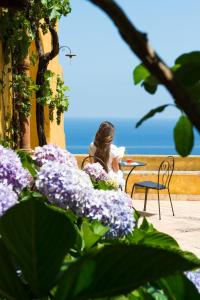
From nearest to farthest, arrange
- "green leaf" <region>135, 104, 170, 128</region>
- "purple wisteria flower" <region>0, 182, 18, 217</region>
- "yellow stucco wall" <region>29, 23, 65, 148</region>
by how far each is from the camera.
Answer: "green leaf" <region>135, 104, 170, 128</region>
"purple wisteria flower" <region>0, 182, 18, 217</region>
"yellow stucco wall" <region>29, 23, 65, 148</region>

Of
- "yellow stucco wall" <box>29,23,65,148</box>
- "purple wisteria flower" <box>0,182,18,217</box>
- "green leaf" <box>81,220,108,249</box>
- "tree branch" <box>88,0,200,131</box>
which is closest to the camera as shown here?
"tree branch" <box>88,0,200,131</box>

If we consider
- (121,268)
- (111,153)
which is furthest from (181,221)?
(121,268)

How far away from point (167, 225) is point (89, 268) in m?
8.23

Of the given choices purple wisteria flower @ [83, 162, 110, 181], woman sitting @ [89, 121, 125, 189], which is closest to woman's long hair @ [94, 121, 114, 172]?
woman sitting @ [89, 121, 125, 189]

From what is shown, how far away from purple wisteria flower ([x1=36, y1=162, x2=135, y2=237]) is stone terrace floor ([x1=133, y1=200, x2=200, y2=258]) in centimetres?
525

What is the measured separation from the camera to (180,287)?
0.73 metres

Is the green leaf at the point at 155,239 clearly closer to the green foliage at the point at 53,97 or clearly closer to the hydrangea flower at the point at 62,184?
the hydrangea flower at the point at 62,184

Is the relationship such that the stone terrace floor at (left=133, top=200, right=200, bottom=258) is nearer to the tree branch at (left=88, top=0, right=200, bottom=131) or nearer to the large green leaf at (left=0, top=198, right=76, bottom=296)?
the large green leaf at (left=0, top=198, right=76, bottom=296)

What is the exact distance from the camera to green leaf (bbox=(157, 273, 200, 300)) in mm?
664

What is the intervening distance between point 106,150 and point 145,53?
23.8 ft

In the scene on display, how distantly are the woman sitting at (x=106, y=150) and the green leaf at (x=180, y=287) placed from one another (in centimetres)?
660

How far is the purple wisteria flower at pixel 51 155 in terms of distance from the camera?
1827mm

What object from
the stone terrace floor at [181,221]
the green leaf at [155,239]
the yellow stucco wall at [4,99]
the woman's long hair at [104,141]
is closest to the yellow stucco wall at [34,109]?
the yellow stucco wall at [4,99]

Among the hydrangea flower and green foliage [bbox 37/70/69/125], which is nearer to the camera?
the hydrangea flower
